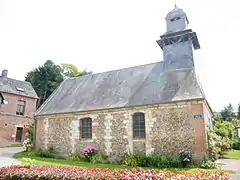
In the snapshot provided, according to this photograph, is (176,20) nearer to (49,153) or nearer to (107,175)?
(107,175)

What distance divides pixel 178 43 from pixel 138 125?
20.1ft

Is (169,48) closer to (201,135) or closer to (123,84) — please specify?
(123,84)

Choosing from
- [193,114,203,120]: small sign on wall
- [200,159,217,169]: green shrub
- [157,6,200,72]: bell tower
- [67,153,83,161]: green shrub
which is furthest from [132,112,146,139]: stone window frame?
[157,6,200,72]: bell tower

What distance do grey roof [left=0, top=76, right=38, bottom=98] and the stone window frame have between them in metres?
16.5

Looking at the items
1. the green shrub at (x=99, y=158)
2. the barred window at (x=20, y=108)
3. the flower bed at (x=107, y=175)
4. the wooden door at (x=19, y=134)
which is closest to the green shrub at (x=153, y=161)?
the green shrub at (x=99, y=158)

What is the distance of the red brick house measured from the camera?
2194 centimetres

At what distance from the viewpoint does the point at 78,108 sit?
14156mm

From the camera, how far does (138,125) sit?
12055 millimetres

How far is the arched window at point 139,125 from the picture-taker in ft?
39.0

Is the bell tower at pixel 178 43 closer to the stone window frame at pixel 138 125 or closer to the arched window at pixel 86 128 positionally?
the stone window frame at pixel 138 125

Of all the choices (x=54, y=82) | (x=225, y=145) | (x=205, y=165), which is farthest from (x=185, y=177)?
(x=54, y=82)

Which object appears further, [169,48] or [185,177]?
[169,48]

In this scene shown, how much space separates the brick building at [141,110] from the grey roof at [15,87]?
894cm

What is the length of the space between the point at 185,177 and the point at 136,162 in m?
6.04
